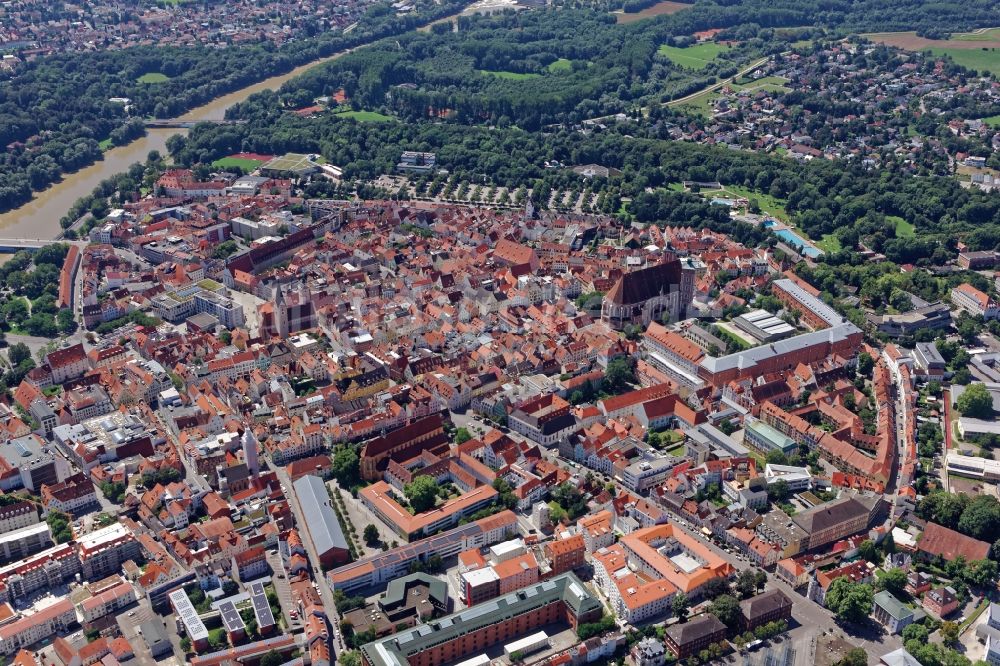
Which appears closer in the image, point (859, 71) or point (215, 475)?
point (215, 475)

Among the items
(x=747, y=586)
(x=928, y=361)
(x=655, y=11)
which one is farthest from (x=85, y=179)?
(x=655, y=11)

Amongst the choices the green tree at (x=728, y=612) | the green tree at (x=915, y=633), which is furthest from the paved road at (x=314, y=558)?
the green tree at (x=915, y=633)

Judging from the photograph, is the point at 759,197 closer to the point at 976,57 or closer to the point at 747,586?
the point at 747,586

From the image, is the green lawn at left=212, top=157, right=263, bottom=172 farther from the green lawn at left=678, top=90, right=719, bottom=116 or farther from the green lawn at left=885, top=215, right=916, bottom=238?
the green lawn at left=885, top=215, right=916, bottom=238

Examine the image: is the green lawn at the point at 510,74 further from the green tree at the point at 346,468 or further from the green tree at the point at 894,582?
the green tree at the point at 894,582

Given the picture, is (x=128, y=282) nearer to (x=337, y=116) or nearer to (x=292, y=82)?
(x=337, y=116)

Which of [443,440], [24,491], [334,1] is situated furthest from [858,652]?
[334,1]
